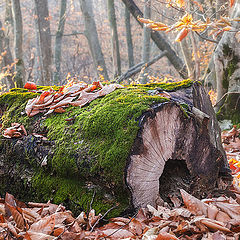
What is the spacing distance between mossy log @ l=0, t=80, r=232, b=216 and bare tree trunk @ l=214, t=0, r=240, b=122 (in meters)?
2.83

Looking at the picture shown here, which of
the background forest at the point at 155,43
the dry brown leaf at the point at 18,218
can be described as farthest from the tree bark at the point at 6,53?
the dry brown leaf at the point at 18,218

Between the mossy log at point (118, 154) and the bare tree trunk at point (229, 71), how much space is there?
2834 millimetres

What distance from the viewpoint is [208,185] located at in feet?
8.66

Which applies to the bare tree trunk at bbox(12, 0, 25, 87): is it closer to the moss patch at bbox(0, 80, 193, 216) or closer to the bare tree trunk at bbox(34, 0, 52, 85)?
the bare tree trunk at bbox(34, 0, 52, 85)

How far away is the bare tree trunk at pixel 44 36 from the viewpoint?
11.2 metres

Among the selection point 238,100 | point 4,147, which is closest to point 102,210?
point 4,147

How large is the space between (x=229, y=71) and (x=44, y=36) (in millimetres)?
8433

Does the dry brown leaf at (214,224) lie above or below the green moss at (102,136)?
below

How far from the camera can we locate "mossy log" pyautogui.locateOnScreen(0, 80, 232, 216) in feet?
6.98

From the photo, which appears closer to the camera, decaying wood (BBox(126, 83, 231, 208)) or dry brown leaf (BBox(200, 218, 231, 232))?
dry brown leaf (BBox(200, 218, 231, 232))

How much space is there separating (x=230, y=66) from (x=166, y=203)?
3.94 m

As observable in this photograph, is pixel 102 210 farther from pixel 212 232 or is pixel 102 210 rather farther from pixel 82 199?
pixel 212 232

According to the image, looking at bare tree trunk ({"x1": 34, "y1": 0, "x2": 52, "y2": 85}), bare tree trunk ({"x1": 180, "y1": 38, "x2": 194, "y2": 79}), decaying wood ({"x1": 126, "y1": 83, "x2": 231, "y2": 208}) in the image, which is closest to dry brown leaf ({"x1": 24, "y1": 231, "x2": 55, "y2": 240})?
decaying wood ({"x1": 126, "y1": 83, "x2": 231, "y2": 208})

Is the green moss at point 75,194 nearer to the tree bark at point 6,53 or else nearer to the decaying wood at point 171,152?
the decaying wood at point 171,152
